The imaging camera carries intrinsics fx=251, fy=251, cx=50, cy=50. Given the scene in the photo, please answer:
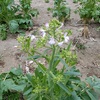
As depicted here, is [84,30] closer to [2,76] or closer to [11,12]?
[11,12]

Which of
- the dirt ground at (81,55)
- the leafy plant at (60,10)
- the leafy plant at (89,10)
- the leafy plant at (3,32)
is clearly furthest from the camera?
the leafy plant at (60,10)

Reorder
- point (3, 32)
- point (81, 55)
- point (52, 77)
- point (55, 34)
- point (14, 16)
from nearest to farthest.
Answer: point (55, 34) → point (52, 77) → point (81, 55) → point (3, 32) → point (14, 16)

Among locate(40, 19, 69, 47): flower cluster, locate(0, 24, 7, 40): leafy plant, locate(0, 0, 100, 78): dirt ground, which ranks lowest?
locate(0, 0, 100, 78): dirt ground

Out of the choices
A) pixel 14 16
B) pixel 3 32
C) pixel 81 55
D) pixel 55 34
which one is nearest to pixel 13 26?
pixel 3 32

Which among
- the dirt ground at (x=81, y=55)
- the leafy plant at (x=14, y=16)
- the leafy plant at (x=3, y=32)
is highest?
the leafy plant at (x=14, y=16)

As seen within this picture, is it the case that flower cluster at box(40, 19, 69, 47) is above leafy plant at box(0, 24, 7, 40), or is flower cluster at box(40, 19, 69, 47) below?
above

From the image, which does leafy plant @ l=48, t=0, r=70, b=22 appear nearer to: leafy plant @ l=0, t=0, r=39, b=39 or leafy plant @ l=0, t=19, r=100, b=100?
leafy plant @ l=0, t=0, r=39, b=39

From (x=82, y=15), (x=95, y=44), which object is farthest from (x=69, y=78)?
(x=82, y=15)

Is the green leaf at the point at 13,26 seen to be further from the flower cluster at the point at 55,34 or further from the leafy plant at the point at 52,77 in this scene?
the flower cluster at the point at 55,34

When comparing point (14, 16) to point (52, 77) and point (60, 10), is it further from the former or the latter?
point (52, 77)

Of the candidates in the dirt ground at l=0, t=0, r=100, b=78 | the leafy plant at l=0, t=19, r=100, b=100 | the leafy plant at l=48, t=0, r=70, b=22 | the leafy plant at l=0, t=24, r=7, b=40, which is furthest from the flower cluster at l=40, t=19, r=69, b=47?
the leafy plant at l=48, t=0, r=70, b=22

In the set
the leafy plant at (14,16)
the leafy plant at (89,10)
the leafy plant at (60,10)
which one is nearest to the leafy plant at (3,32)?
the leafy plant at (14,16)

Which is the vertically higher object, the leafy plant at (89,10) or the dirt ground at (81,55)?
the leafy plant at (89,10)

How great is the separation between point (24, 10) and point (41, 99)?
250 cm
